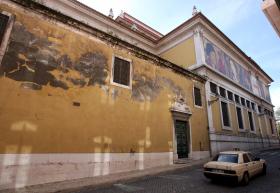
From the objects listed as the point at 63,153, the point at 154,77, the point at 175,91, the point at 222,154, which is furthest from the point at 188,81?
the point at 63,153

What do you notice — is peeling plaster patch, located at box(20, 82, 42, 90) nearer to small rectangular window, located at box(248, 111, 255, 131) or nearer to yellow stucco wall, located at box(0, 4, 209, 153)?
yellow stucco wall, located at box(0, 4, 209, 153)

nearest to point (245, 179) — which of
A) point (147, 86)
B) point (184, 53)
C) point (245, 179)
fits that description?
point (245, 179)

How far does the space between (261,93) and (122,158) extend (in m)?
29.7

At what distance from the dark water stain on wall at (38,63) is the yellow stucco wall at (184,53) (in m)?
12.3

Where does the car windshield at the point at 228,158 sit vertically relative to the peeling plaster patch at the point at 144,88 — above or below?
below

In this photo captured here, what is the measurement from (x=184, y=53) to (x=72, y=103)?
14350mm

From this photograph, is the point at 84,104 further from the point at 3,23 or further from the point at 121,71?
the point at 3,23

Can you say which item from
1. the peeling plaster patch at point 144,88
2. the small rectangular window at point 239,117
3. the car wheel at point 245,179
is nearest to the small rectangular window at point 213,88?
the small rectangular window at point 239,117

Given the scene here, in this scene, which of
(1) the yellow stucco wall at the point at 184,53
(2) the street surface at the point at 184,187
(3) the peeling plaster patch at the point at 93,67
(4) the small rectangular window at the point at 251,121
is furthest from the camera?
(4) the small rectangular window at the point at 251,121

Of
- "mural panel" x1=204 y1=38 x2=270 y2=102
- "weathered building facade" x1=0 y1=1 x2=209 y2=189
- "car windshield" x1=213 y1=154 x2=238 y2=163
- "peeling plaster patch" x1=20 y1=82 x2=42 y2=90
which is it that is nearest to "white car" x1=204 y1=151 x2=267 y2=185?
"car windshield" x1=213 y1=154 x2=238 y2=163

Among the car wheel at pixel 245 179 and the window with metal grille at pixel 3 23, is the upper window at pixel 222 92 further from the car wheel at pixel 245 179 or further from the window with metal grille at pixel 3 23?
the window with metal grille at pixel 3 23

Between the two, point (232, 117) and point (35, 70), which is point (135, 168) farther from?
point (232, 117)

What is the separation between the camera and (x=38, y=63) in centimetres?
793

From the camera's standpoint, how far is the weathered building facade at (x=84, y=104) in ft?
23.3
